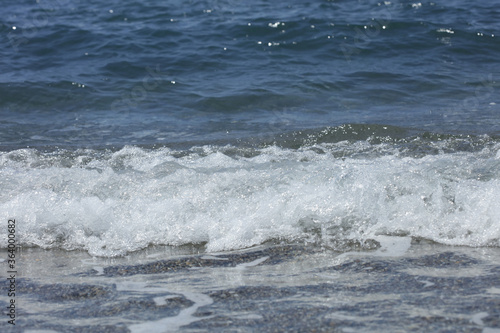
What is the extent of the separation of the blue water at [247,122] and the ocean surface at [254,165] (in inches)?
1.0

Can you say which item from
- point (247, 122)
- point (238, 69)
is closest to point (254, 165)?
point (247, 122)

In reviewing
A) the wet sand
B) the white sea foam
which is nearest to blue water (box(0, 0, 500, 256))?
the white sea foam

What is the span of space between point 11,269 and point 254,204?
1.76 meters

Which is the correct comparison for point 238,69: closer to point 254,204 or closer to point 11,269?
point 254,204

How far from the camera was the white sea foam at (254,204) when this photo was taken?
3.90 meters

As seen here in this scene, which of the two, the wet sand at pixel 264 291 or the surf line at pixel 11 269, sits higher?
the surf line at pixel 11 269

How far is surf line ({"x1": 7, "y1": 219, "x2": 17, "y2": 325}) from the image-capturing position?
9.37ft

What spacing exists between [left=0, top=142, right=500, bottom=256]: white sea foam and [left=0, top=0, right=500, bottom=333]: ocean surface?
2cm

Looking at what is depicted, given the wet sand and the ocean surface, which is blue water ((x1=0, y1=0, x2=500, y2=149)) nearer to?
the ocean surface

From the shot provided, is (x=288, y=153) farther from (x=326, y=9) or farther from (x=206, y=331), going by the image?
(x=326, y=9)

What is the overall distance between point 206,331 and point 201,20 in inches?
441

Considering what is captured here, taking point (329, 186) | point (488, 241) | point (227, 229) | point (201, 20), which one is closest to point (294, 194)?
point (329, 186)

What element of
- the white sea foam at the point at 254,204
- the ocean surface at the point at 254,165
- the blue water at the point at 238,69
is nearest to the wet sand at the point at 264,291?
the ocean surface at the point at 254,165

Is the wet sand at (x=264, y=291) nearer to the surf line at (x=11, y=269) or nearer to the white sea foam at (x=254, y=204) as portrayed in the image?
the surf line at (x=11, y=269)
